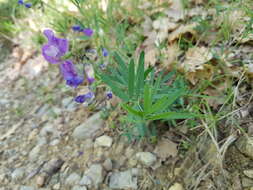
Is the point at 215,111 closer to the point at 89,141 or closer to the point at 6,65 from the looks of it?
the point at 89,141

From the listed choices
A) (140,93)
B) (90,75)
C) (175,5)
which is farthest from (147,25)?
(140,93)

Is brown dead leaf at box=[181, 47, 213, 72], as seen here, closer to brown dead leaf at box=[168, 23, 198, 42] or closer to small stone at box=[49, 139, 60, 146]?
brown dead leaf at box=[168, 23, 198, 42]

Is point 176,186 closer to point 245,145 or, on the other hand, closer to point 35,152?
point 245,145

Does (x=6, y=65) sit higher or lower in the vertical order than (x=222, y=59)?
higher

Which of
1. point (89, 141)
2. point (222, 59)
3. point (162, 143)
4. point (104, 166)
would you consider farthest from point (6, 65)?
point (222, 59)

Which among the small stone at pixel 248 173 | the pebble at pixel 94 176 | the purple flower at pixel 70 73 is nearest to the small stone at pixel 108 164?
the pebble at pixel 94 176

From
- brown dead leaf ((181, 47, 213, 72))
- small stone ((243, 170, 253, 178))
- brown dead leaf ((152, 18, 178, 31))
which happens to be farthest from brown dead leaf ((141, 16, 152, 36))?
small stone ((243, 170, 253, 178))

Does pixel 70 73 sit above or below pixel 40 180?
above
